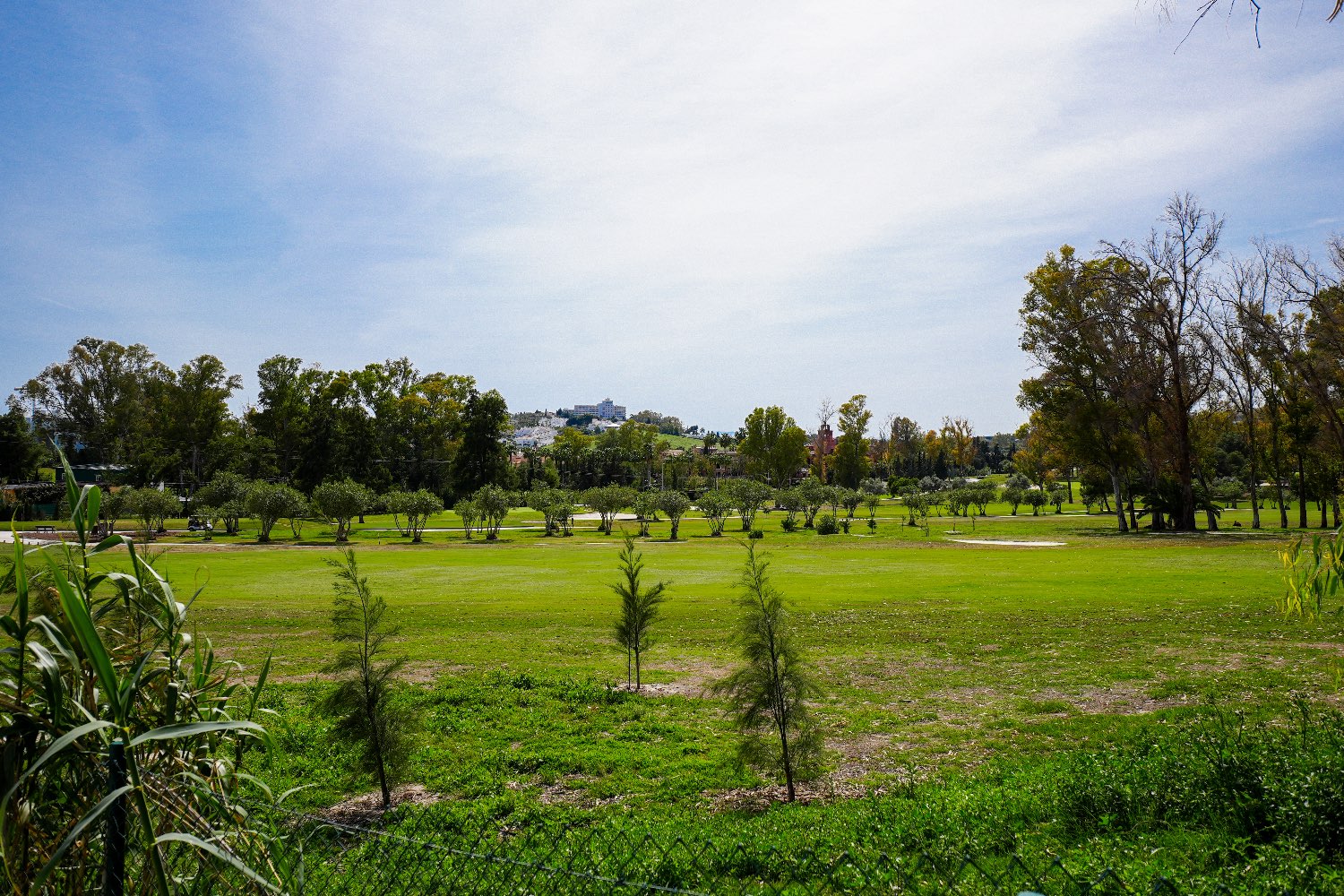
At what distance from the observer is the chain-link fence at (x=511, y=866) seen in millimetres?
2918

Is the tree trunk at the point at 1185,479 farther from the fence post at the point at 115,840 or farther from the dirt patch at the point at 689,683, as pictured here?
the fence post at the point at 115,840

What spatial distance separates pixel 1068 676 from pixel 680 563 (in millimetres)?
28200

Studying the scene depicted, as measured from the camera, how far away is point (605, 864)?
6.68 m

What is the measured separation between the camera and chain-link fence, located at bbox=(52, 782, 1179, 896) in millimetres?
2918

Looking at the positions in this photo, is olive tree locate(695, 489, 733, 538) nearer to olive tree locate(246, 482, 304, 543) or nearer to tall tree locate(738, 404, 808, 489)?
olive tree locate(246, 482, 304, 543)

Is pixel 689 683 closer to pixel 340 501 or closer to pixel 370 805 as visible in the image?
pixel 370 805

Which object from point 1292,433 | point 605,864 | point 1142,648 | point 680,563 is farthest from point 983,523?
point 605,864

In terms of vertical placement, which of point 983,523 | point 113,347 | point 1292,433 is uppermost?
point 113,347

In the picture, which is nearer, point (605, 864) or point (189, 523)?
point (605, 864)

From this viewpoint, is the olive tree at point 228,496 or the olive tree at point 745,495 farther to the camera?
the olive tree at point 745,495

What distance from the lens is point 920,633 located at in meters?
19.0

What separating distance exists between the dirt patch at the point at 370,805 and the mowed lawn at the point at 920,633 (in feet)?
15.2

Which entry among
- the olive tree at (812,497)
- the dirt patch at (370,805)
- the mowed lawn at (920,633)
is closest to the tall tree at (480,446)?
the olive tree at (812,497)

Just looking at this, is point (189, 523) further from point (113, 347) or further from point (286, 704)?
point (286, 704)
